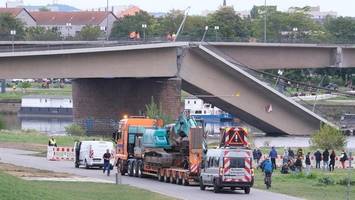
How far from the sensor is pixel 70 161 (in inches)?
2813

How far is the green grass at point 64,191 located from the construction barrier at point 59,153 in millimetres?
26134

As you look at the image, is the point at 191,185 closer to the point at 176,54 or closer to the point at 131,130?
the point at 131,130

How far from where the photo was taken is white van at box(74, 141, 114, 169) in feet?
204

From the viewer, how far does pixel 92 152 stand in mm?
62312

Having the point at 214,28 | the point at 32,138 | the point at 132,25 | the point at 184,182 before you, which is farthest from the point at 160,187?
the point at 132,25

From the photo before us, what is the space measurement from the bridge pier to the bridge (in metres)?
0.08

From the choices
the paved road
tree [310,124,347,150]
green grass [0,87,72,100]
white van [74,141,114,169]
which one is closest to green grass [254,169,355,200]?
the paved road

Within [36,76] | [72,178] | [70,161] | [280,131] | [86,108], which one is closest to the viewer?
[72,178]

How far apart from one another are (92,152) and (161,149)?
33.1 feet

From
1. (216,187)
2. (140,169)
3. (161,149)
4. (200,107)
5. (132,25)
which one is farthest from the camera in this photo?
(132,25)

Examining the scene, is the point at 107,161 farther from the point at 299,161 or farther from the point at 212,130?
the point at 212,130

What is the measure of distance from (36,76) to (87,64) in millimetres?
4228

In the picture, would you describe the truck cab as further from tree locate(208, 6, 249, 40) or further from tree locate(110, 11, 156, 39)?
tree locate(110, 11, 156, 39)

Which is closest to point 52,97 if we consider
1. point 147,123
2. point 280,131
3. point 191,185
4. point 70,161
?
point 280,131
